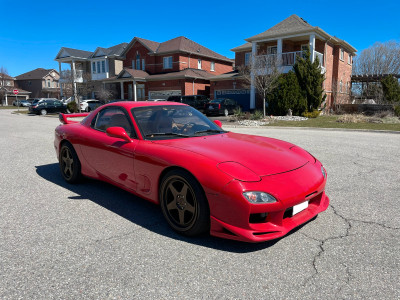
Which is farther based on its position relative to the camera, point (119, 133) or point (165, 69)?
point (165, 69)

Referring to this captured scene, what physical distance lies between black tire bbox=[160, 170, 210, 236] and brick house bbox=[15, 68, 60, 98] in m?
84.2

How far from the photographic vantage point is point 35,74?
272ft

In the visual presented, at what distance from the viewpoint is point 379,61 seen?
4800 centimetres

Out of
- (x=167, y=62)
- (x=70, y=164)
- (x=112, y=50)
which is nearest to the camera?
(x=70, y=164)

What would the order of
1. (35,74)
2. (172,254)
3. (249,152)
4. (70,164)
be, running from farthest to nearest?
(35,74) < (70,164) < (249,152) < (172,254)

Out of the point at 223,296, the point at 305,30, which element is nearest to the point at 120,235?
the point at 223,296

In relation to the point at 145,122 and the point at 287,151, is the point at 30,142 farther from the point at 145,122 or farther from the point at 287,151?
the point at 287,151

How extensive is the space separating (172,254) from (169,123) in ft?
5.79

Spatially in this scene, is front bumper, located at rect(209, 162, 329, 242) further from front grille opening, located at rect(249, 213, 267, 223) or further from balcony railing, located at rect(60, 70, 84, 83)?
balcony railing, located at rect(60, 70, 84, 83)

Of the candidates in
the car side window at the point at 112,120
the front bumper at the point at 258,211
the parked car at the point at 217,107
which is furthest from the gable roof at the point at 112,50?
the front bumper at the point at 258,211

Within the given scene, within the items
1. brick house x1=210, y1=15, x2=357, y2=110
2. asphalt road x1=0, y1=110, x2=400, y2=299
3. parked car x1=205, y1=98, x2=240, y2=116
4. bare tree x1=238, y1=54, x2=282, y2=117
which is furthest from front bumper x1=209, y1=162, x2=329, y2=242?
parked car x1=205, y1=98, x2=240, y2=116

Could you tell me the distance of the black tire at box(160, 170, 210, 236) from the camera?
2.81 m

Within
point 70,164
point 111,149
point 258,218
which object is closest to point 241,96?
point 70,164

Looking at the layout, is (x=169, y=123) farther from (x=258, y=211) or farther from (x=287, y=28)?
(x=287, y=28)
